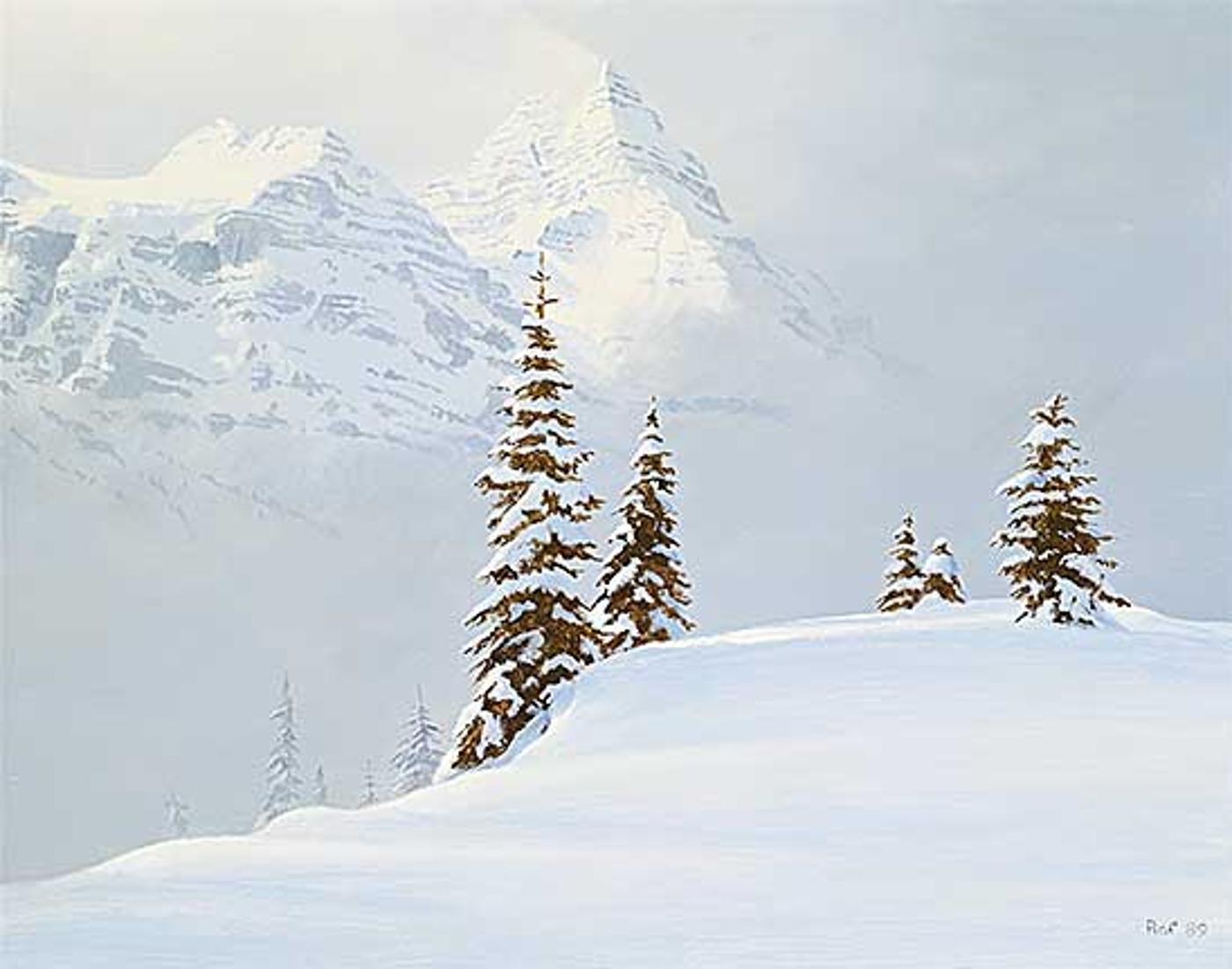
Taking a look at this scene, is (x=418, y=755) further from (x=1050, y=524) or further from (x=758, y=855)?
(x=758, y=855)

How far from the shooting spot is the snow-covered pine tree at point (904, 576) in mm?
38531

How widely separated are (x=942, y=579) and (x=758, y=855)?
31.4m

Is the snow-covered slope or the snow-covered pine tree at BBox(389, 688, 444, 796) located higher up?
the snow-covered pine tree at BBox(389, 688, 444, 796)

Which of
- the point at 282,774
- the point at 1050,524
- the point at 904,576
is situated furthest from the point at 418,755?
the point at 1050,524

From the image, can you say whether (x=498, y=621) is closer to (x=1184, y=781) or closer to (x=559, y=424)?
(x=559, y=424)

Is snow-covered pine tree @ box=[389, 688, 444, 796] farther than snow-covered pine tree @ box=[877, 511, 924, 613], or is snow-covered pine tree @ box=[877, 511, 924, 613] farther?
snow-covered pine tree @ box=[389, 688, 444, 796]

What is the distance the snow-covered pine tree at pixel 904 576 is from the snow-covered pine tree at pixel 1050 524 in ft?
34.9

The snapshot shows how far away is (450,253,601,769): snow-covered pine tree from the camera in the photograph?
69.3 ft

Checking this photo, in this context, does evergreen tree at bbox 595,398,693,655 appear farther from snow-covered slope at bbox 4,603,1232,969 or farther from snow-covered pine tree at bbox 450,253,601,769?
snow-covered slope at bbox 4,603,1232,969

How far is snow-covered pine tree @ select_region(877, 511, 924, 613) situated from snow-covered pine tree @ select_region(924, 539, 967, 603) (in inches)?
9.0

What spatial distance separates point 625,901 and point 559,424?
16129 mm

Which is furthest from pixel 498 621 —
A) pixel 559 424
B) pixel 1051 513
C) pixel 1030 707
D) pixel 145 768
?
pixel 145 768
